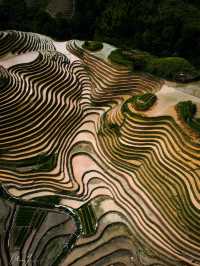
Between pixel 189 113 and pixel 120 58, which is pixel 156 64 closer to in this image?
pixel 120 58

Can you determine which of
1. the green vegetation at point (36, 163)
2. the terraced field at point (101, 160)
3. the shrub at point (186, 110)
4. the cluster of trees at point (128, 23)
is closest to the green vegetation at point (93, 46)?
the terraced field at point (101, 160)

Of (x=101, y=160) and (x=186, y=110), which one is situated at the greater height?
(x=186, y=110)

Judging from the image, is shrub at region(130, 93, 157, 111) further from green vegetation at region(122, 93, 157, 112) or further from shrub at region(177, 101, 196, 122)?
shrub at region(177, 101, 196, 122)

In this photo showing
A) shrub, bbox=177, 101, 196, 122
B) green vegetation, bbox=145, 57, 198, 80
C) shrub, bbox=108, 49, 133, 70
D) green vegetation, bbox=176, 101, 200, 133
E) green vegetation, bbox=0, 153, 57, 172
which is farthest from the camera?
shrub, bbox=108, 49, 133, 70

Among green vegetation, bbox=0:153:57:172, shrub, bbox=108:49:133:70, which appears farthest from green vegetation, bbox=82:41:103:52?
green vegetation, bbox=0:153:57:172

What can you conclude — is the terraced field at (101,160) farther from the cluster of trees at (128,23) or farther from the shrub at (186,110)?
the cluster of trees at (128,23)

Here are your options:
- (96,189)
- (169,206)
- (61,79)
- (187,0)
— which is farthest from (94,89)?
(187,0)

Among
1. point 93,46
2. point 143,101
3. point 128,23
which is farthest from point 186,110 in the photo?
point 128,23
